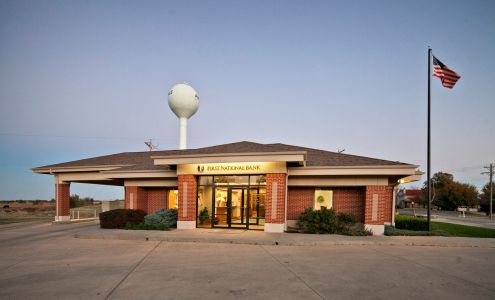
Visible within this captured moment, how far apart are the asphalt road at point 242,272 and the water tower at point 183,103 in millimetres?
17748

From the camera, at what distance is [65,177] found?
939 inches

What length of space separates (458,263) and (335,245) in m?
4.29

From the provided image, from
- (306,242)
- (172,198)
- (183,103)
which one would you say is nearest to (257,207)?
(306,242)

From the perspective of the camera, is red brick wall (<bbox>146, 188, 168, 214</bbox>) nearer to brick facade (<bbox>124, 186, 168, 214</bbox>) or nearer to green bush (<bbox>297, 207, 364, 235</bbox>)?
brick facade (<bbox>124, 186, 168, 214</bbox>)

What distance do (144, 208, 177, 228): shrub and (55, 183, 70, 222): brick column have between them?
431 inches

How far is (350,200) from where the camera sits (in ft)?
57.8

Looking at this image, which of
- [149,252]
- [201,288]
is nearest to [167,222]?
[149,252]

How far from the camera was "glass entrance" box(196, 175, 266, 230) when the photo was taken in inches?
651

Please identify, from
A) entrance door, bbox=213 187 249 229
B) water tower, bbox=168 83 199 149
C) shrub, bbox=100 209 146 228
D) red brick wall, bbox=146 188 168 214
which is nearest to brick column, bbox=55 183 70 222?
red brick wall, bbox=146 188 168 214

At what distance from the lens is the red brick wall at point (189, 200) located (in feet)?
55.0

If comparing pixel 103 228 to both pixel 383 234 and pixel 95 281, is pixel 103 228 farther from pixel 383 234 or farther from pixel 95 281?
pixel 383 234

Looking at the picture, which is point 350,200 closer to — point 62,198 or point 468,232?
point 468,232

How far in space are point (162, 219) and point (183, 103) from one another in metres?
13.9

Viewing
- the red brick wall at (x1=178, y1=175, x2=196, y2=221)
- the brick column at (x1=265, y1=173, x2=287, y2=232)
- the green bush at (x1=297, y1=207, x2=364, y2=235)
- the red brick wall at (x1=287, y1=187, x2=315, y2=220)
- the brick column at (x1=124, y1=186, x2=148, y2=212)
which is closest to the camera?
the green bush at (x1=297, y1=207, x2=364, y2=235)
